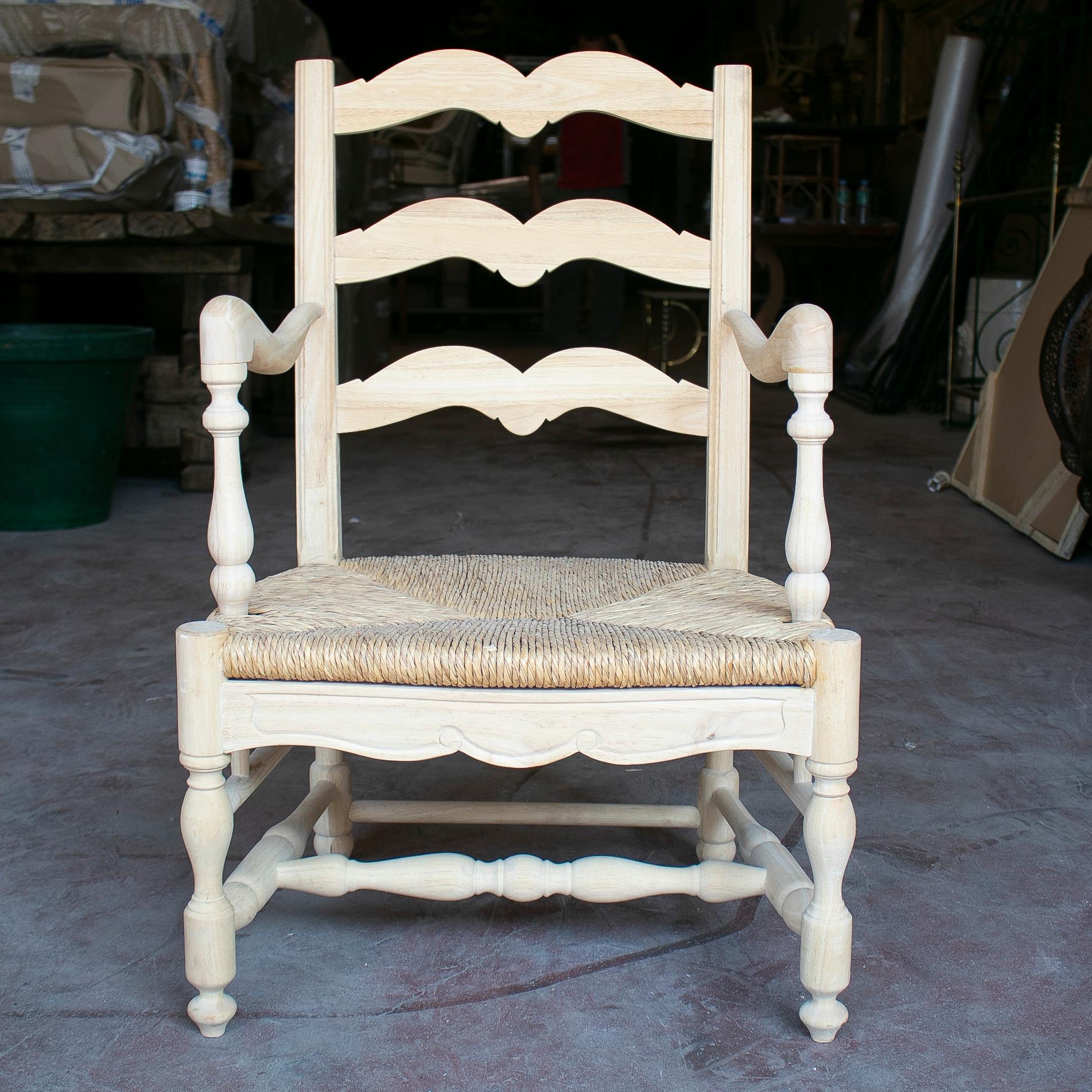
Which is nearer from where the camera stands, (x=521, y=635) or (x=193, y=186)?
(x=521, y=635)

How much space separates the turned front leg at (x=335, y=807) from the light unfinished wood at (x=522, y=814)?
2cm

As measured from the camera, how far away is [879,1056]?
3.89 feet

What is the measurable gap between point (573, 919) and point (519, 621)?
1.33 ft

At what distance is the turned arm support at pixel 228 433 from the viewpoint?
1.15 metres

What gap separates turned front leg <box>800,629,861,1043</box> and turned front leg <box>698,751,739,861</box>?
330 millimetres

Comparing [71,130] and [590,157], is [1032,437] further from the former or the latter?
[71,130]

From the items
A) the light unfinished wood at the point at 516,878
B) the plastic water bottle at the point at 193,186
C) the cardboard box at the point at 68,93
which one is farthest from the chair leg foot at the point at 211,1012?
the cardboard box at the point at 68,93

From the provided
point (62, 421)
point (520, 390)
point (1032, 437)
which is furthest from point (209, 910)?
point (1032, 437)

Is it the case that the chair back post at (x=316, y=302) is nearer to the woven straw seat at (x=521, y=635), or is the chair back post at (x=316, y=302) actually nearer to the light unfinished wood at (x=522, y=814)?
the woven straw seat at (x=521, y=635)

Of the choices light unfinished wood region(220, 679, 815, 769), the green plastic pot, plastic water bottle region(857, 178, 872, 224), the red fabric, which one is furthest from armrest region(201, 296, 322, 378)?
plastic water bottle region(857, 178, 872, 224)

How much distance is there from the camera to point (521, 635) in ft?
3.80

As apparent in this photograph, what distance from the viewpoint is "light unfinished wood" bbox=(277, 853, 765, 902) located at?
1.28 m

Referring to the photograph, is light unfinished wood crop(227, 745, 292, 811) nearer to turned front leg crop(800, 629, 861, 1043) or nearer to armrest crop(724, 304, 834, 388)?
turned front leg crop(800, 629, 861, 1043)

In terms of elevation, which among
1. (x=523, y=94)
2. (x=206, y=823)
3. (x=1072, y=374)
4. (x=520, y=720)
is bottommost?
(x=206, y=823)
